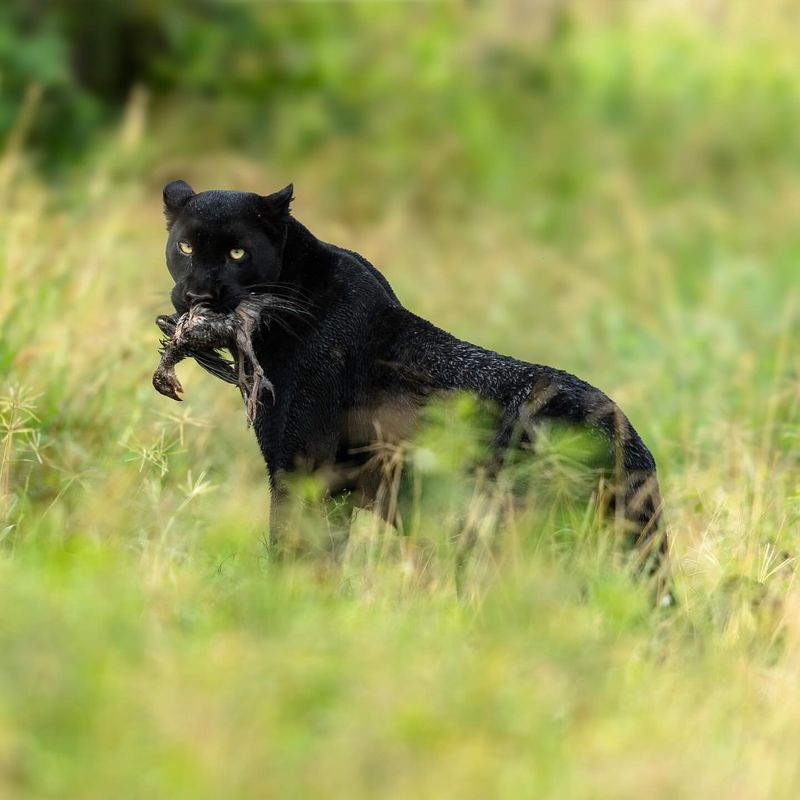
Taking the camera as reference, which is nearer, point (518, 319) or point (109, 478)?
point (109, 478)

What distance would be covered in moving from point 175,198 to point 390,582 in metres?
1.54

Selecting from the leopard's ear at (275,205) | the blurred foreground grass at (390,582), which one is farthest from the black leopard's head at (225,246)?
the blurred foreground grass at (390,582)

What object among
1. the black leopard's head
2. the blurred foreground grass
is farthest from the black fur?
the blurred foreground grass

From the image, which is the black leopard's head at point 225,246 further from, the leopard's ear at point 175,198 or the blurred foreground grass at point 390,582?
the blurred foreground grass at point 390,582

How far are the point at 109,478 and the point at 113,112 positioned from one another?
9.60 m

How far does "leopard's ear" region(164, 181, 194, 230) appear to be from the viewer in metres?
4.55

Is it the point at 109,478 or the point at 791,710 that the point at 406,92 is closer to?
the point at 109,478

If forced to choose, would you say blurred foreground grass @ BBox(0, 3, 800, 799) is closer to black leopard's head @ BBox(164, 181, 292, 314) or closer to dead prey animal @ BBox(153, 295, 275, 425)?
dead prey animal @ BBox(153, 295, 275, 425)

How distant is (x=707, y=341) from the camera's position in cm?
809

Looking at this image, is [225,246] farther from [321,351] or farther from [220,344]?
[321,351]

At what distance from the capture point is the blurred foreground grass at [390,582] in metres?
2.57

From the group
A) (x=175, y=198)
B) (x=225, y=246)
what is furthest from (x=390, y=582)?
(x=175, y=198)

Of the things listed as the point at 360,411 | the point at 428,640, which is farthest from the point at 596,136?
the point at 428,640

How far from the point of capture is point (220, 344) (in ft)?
14.2
